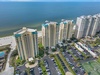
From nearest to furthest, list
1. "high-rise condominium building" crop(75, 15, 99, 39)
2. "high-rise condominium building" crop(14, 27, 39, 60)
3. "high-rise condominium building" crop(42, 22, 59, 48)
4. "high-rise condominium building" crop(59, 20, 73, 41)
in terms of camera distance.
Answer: "high-rise condominium building" crop(14, 27, 39, 60) < "high-rise condominium building" crop(42, 22, 59, 48) < "high-rise condominium building" crop(59, 20, 73, 41) < "high-rise condominium building" crop(75, 15, 99, 39)

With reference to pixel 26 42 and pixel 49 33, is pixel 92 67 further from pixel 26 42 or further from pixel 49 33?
pixel 26 42

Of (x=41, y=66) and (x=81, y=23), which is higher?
(x=81, y=23)

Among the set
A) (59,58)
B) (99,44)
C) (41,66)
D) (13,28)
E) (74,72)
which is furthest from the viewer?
(13,28)

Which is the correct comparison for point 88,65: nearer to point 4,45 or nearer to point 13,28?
point 4,45

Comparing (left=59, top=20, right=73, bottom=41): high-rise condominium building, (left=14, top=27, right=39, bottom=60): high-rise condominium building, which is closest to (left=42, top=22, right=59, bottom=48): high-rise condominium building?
(left=59, top=20, right=73, bottom=41): high-rise condominium building

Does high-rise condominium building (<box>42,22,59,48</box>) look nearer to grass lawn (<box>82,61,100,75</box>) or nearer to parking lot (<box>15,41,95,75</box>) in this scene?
parking lot (<box>15,41,95,75</box>)

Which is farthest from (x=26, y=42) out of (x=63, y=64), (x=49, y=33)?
(x=63, y=64)

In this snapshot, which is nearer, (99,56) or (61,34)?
(99,56)

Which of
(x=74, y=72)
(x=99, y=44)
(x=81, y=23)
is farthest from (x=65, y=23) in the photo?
(x=74, y=72)
